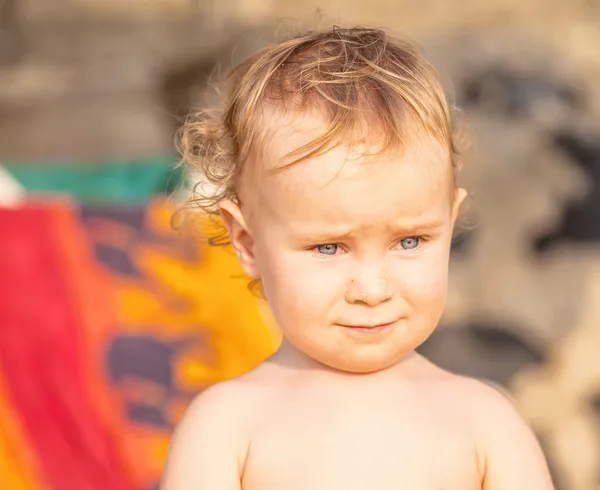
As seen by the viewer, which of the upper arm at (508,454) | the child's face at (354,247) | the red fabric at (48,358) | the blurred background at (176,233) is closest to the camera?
the child's face at (354,247)

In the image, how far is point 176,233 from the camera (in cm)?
432

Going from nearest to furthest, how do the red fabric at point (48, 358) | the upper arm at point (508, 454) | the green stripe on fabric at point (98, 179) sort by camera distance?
the upper arm at point (508, 454)
the red fabric at point (48, 358)
the green stripe on fabric at point (98, 179)

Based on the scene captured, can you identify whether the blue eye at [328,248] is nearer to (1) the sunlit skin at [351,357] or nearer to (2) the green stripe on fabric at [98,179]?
(1) the sunlit skin at [351,357]

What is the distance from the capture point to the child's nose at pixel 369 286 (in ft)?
5.88

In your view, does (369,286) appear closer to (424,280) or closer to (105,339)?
(424,280)

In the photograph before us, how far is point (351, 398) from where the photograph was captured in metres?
1.92

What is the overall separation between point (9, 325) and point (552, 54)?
12.7 ft

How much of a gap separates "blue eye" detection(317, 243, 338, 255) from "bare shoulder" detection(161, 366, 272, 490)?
0.33 metres

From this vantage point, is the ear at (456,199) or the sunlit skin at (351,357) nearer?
the sunlit skin at (351,357)

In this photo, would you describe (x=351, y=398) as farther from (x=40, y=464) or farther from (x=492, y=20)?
(x=492, y=20)

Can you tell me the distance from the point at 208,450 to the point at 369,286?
1.40ft

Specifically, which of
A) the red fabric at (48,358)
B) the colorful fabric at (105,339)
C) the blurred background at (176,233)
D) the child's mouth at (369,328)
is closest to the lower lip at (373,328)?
the child's mouth at (369,328)

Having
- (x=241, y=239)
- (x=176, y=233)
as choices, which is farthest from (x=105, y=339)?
(x=241, y=239)

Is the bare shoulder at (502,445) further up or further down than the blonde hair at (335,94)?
further down
